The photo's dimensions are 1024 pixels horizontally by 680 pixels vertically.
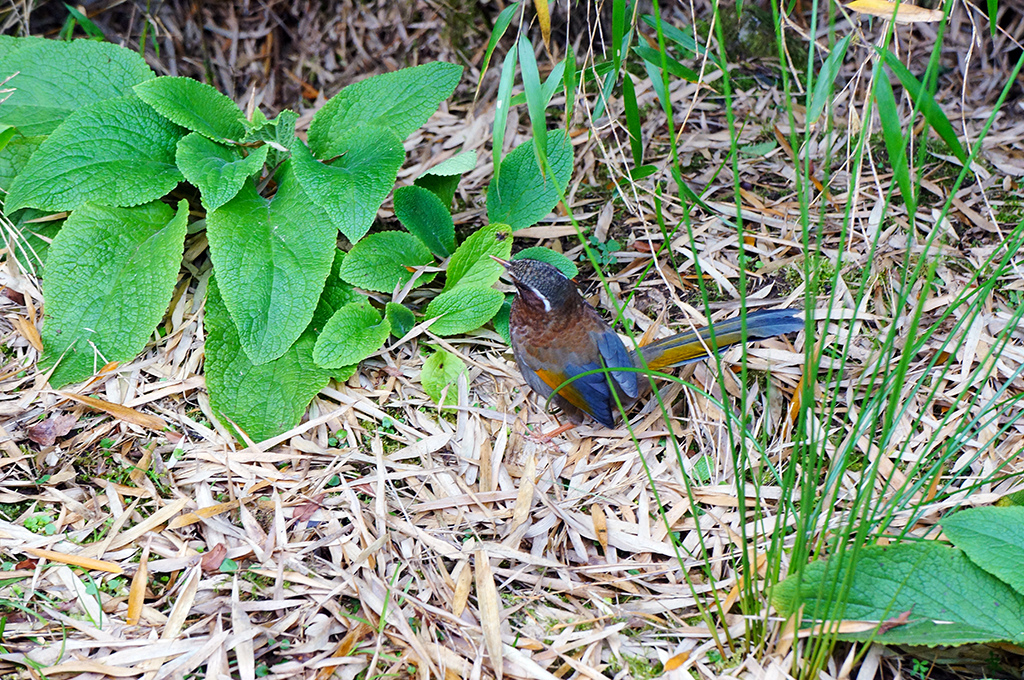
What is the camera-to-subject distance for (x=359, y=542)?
254cm

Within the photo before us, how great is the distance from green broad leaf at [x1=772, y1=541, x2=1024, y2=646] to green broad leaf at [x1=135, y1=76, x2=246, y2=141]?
2599mm

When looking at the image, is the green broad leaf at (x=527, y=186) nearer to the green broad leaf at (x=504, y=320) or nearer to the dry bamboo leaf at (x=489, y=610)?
the green broad leaf at (x=504, y=320)

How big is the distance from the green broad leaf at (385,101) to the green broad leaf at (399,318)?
2.28ft

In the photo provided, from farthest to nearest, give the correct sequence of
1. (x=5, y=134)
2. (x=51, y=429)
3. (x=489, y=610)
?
1. (x=5, y=134)
2. (x=51, y=429)
3. (x=489, y=610)

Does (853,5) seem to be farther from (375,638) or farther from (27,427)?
(27,427)

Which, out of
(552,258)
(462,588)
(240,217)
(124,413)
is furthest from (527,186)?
(124,413)

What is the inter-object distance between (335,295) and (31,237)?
1222 mm

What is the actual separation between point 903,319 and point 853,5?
4.06ft

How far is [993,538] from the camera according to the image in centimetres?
220

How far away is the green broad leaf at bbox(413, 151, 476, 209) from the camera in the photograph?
3.16m

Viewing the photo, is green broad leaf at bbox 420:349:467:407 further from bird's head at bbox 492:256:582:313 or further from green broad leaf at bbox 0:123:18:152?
green broad leaf at bbox 0:123:18:152

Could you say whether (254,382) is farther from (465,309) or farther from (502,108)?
(502,108)

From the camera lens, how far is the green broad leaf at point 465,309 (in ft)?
9.95

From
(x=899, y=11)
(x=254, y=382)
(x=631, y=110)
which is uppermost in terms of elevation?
(x=899, y=11)
